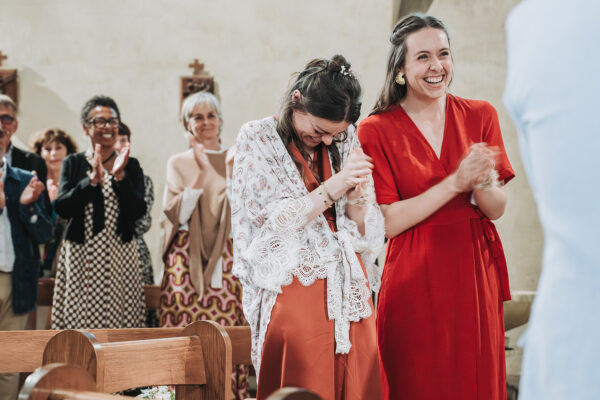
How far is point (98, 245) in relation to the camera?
14.8 feet

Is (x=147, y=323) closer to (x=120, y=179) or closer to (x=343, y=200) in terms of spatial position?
(x=120, y=179)

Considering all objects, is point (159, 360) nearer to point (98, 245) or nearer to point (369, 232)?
point (369, 232)

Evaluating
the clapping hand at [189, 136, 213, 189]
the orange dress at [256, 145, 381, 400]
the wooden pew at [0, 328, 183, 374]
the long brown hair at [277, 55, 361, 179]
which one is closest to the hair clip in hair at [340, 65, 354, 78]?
the long brown hair at [277, 55, 361, 179]

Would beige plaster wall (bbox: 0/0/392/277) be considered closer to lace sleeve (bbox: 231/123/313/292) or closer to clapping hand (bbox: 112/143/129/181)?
clapping hand (bbox: 112/143/129/181)

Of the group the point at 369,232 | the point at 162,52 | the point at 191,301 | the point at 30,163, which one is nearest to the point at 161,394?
the point at 369,232

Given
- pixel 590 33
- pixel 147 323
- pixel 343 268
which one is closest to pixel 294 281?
pixel 343 268

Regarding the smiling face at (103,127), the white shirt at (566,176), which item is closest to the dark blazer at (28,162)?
the smiling face at (103,127)

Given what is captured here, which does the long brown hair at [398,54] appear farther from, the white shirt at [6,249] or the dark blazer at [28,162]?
the dark blazer at [28,162]

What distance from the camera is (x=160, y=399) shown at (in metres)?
2.85

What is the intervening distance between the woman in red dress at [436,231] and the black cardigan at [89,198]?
92.3 inches

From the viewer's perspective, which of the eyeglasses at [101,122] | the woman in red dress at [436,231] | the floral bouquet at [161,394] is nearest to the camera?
the woman in red dress at [436,231]

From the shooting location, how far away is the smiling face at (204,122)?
5.17 meters

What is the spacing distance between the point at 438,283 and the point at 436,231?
0.19 metres

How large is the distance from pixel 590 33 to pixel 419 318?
171 centimetres
